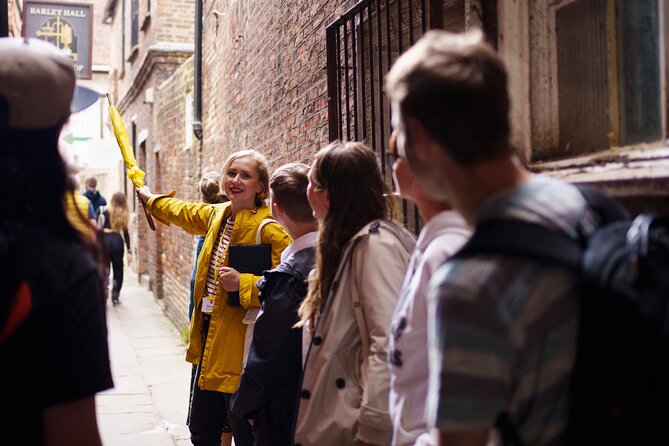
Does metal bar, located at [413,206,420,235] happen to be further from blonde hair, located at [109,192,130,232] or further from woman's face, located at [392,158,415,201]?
blonde hair, located at [109,192,130,232]

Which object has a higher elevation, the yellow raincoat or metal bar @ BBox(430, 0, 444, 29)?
metal bar @ BBox(430, 0, 444, 29)

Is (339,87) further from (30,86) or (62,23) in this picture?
(62,23)

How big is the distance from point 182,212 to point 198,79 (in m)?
5.18

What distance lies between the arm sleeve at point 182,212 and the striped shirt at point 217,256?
41 centimetres

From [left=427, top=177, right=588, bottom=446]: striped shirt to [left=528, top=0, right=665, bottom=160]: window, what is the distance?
128 centimetres

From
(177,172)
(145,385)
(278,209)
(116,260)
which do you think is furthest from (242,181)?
(116,260)

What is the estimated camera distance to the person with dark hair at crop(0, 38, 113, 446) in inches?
55.2

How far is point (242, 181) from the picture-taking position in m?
4.19

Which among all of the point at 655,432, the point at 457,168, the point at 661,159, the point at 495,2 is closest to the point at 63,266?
the point at 457,168

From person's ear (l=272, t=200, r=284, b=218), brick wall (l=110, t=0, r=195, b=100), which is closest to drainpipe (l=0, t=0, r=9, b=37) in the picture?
person's ear (l=272, t=200, r=284, b=218)

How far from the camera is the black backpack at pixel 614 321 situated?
1.13m

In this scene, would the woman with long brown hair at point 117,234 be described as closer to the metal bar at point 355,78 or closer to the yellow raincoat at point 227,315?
the yellow raincoat at point 227,315

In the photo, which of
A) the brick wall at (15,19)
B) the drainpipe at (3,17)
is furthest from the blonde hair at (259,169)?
the brick wall at (15,19)

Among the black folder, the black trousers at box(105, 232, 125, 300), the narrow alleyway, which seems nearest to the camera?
the black folder
